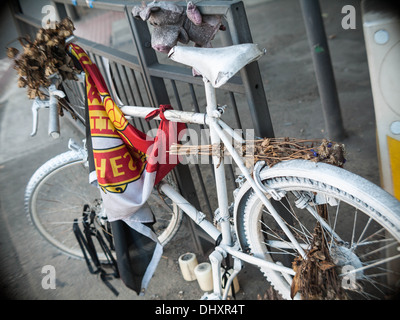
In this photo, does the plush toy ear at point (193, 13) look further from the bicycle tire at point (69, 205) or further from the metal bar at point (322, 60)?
the metal bar at point (322, 60)

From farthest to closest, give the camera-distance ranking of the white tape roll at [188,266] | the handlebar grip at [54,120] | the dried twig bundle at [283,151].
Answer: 1. the white tape roll at [188,266]
2. the handlebar grip at [54,120]
3. the dried twig bundle at [283,151]

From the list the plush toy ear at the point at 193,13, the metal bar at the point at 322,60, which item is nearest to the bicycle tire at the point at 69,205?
the plush toy ear at the point at 193,13

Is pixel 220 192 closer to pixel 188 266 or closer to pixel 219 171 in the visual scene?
pixel 219 171

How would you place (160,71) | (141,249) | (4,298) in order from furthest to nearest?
1. (4,298)
2. (141,249)
3. (160,71)

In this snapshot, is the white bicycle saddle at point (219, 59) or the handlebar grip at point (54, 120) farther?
the handlebar grip at point (54, 120)

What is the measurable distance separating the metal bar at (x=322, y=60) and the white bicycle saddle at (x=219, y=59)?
195 cm

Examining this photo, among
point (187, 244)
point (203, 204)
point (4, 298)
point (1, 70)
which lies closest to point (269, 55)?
point (203, 204)

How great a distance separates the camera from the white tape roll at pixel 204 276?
2436 millimetres

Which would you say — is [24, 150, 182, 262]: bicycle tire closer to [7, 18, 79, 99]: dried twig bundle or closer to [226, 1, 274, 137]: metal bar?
[7, 18, 79, 99]: dried twig bundle

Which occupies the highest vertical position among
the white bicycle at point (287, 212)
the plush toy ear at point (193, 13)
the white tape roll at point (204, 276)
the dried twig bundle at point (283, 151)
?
the plush toy ear at point (193, 13)

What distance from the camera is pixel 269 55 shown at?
19.1 feet

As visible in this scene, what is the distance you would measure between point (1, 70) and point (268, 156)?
7463 millimetres

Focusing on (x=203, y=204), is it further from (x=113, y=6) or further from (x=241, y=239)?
(x=113, y=6)

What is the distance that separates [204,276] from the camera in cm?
244
